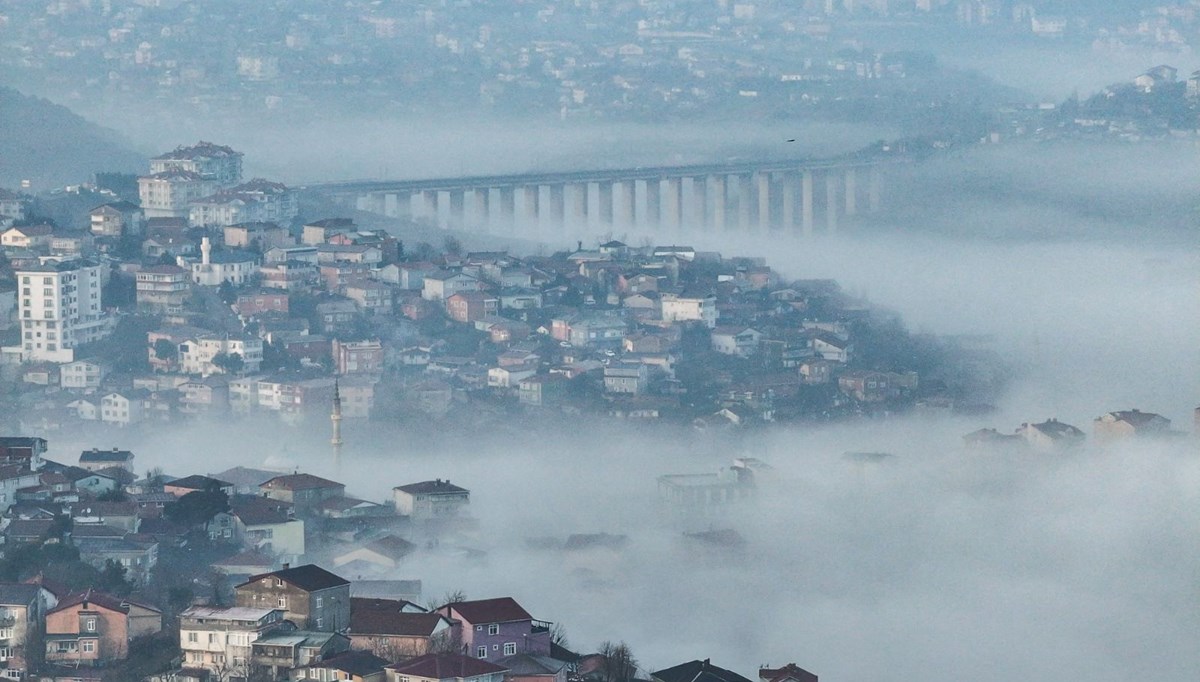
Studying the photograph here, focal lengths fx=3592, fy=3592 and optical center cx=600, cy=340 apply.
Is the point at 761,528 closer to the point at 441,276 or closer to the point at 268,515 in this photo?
the point at 268,515

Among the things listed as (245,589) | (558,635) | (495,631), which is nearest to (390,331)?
(558,635)

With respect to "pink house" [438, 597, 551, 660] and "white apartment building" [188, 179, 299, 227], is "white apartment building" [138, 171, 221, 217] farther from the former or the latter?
"pink house" [438, 597, 551, 660]

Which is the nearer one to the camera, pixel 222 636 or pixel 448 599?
pixel 222 636

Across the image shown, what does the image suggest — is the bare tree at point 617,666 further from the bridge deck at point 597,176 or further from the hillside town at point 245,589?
the bridge deck at point 597,176

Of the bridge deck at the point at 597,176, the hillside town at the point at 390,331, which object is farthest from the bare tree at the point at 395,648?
the bridge deck at the point at 597,176

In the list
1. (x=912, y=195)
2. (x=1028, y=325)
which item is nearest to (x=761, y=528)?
(x=1028, y=325)

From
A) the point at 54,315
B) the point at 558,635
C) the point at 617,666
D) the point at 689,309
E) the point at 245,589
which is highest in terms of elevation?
the point at 54,315

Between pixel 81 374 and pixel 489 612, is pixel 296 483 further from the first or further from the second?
pixel 81 374
